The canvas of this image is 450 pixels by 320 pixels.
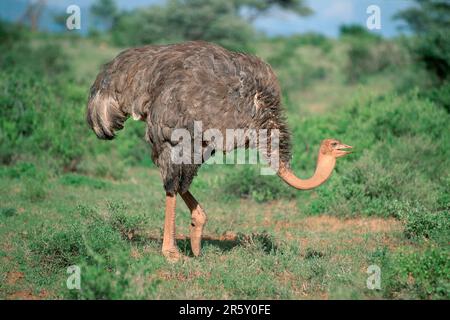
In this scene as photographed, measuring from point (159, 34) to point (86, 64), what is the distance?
272 cm

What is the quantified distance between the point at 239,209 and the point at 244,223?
73cm

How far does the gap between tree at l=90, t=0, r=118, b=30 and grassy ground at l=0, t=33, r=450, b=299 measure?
120 ft

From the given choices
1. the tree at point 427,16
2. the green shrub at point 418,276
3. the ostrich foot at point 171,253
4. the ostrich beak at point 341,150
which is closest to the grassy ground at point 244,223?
the green shrub at point 418,276

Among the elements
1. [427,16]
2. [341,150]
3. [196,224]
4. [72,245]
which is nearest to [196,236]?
[196,224]

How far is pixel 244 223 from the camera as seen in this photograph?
8.04 m

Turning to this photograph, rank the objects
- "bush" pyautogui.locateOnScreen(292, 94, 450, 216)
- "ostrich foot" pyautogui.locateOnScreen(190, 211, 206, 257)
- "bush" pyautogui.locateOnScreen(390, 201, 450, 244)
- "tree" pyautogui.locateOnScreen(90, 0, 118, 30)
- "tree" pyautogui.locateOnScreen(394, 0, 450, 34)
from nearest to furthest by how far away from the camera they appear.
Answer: "ostrich foot" pyautogui.locateOnScreen(190, 211, 206, 257) → "bush" pyautogui.locateOnScreen(390, 201, 450, 244) → "bush" pyautogui.locateOnScreen(292, 94, 450, 216) → "tree" pyautogui.locateOnScreen(394, 0, 450, 34) → "tree" pyautogui.locateOnScreen(90, 0, 118, 30)

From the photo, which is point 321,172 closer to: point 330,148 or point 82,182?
point 330,148

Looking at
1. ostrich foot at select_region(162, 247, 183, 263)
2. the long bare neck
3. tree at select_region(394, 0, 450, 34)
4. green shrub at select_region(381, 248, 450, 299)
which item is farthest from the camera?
Answer: tree at select_region(394, 0, 450, 34)

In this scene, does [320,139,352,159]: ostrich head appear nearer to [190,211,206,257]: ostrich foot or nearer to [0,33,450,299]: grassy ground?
[0,33,450,299]: grassy ground

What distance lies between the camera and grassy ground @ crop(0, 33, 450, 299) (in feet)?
17.5

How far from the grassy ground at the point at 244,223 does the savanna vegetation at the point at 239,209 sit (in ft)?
0.06

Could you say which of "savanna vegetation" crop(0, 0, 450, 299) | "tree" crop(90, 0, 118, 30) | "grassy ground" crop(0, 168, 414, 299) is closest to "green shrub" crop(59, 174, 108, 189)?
"savanna vegetation" crop(0, 0, 450, 299)

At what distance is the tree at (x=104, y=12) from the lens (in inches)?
1908

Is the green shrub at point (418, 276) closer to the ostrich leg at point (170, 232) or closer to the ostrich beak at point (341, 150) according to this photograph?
the ostrich beak at point (341, 150)
